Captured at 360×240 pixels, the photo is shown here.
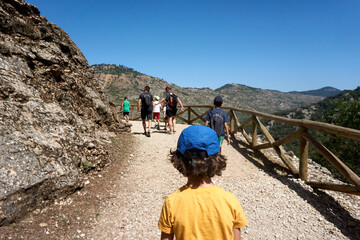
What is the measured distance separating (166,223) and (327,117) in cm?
2417

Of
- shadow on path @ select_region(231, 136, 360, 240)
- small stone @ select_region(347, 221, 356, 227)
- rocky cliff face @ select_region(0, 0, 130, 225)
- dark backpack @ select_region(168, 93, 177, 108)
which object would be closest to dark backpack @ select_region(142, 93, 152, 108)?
dark backpack @ select_region(168, 93, 177, 108)

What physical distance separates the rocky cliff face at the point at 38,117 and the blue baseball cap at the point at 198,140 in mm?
2878

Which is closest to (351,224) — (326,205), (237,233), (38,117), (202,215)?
(326,205)

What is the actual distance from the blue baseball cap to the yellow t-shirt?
0.93 ft

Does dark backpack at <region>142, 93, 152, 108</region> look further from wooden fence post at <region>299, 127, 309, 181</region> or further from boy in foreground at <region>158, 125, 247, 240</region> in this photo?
boy in foreground at <region>158, 125, 247, 240</region>

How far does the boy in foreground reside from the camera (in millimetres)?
1340

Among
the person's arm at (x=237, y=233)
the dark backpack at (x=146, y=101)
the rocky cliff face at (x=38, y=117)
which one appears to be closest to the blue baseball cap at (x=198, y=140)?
the person's arm at (x=237, y=233)

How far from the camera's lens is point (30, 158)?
337 centimetres

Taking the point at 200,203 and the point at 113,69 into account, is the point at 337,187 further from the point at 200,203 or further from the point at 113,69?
the point at 113,69

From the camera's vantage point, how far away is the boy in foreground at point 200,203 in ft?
4.40

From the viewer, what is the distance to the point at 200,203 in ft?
4.47

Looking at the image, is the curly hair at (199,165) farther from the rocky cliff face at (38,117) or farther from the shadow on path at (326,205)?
the shadow on path at (326,205)

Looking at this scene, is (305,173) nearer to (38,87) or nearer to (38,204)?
(38,204)

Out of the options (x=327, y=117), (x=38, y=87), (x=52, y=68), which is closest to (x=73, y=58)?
(x=52, y=68)
